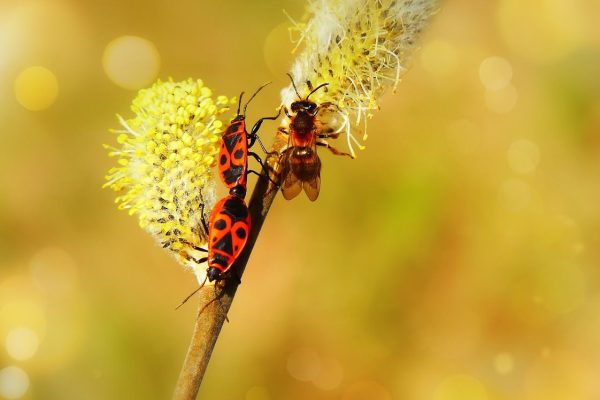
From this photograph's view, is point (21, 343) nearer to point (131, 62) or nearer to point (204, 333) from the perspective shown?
point (131, 62)

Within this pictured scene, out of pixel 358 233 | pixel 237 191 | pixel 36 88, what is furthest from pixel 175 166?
pixel 36 88

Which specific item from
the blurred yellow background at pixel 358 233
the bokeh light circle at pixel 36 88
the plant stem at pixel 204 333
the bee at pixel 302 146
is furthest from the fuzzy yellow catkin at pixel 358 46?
the bokeh light circle at pixel 36 88

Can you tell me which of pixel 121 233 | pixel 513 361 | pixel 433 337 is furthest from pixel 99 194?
pixel 513 361

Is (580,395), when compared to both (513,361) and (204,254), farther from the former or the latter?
(204,254)

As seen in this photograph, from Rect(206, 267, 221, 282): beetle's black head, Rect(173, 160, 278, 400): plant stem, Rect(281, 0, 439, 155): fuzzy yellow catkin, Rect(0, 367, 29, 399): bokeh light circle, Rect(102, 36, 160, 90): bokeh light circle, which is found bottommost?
Rect(173, 160, 278, 400): plant stem

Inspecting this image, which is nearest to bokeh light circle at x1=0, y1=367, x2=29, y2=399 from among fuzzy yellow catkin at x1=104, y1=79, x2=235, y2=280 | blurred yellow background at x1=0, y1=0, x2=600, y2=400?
blurred yellow background at x1=0, y1=0, x2=600, y2=400

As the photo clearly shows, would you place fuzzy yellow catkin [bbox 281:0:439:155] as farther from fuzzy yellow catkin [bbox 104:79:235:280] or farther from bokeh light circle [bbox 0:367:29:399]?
bokeh light circle [bbox 0:367:29:399]

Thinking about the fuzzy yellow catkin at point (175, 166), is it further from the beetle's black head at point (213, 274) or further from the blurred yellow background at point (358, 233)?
the blurred yellow background at point (358, 233)
